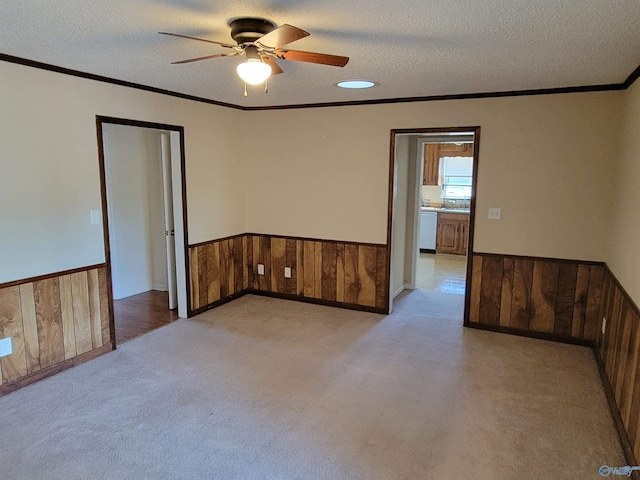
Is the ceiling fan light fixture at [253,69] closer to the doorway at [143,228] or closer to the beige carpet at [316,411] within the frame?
the beige carpet at [316,411]

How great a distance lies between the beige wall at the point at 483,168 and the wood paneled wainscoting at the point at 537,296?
128 millimetres

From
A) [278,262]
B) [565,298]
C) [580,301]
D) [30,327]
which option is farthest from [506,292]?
[30,327]

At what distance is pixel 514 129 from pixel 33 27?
3.68 meters

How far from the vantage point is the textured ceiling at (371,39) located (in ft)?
6.38

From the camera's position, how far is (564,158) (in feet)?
12.3

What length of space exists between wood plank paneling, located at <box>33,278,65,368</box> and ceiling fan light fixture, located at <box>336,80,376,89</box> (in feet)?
8.98

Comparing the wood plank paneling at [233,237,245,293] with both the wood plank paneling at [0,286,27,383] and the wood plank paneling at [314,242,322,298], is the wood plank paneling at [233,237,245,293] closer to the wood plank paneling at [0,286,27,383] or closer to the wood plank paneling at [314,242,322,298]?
the wood plank paneling at [314,242,322,298]

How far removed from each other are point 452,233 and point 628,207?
16.7 feet

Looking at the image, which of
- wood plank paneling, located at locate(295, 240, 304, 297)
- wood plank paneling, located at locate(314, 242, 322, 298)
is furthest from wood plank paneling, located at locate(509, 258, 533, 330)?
wood plank paneling, located at locate(295, 240, 304, 297)

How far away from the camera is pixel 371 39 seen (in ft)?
7.82

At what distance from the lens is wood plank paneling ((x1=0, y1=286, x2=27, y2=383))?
2.91m

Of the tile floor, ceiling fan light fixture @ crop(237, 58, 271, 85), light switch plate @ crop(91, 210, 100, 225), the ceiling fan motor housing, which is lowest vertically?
the tile floor

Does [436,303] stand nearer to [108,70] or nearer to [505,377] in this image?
[505,377]

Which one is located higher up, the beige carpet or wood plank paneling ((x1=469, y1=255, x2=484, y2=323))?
wood plank paneling ((x1=469, y1=255, x2=484, y2=323))
